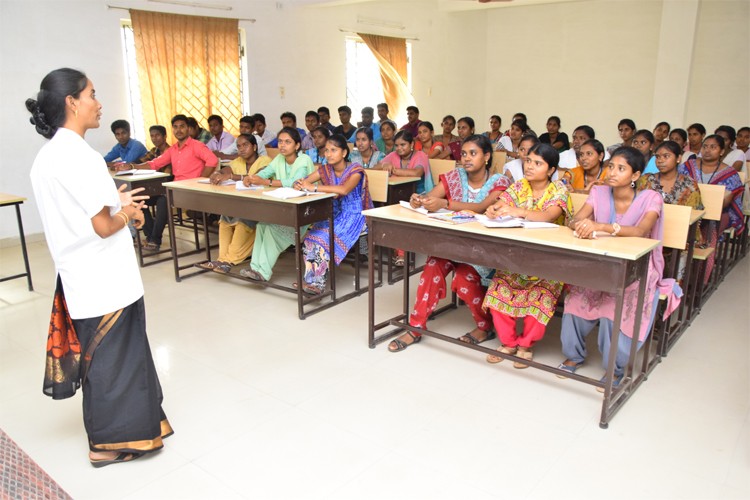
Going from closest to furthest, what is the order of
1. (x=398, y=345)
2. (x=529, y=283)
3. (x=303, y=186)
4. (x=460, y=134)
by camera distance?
(x=529, y=283) → (x=398, y=345) → (x=303, y=186) → (x=460, y=134)

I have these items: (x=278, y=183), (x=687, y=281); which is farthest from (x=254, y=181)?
(x=687, y=281)

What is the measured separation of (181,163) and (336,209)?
188 centimetres

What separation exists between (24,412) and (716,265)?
4403 mm

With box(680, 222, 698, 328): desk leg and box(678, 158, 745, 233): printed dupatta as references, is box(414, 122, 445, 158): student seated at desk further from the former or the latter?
box(680, 222, 698, 328): desk leg

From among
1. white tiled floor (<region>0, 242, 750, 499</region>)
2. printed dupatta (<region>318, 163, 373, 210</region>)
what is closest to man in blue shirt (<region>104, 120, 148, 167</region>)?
white tiled floor (<region>0, 242, 750, 499</region>)

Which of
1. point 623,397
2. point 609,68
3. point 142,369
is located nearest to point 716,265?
point 623,397

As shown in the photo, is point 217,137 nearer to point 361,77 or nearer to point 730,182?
point 361,77

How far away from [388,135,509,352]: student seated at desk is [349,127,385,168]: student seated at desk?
6.15ft

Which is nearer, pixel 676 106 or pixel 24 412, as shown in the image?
pixel 24 412

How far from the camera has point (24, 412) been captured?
2.56m

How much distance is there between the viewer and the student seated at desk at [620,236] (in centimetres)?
258

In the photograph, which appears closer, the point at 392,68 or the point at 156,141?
the point at 156,141

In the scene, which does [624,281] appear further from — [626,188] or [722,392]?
[722,392]

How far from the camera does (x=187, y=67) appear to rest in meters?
6.53
